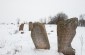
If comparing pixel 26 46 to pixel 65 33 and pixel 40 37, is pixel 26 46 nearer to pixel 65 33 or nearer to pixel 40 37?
pixel 40 37

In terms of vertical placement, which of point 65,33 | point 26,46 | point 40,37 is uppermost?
point 65,33

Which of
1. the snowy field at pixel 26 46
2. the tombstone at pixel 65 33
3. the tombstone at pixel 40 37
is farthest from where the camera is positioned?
the tombstone at pixel 40 37

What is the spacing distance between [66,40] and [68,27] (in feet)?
1.92

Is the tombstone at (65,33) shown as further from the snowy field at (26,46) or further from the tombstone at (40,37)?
the tombstone at (40,37)

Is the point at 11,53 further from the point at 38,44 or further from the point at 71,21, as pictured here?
the point at 71,21

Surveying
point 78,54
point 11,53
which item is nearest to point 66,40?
point 78,54

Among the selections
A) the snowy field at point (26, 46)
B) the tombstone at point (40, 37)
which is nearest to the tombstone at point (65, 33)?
the snowy field at point (26, 46)

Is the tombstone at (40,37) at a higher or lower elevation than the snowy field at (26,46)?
higher

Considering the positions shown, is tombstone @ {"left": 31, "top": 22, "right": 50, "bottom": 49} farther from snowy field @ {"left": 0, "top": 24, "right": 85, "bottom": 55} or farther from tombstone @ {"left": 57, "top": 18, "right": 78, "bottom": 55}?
tombstone @ {"left": 57, "top": 18, "right": 78, "bottom": 55}

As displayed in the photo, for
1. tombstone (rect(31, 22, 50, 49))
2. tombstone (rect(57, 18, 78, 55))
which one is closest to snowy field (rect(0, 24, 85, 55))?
tombstone (rect(31, 22, 50, 49))

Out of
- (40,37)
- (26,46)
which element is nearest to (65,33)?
(40,37)

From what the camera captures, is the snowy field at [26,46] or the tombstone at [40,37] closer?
the snowy field at [26,46]

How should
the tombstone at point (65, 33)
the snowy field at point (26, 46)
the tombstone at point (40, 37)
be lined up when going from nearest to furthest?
the snowy field at point (26, 46), the tombstone at point (65, 33), the tombstone at point (40, 37)

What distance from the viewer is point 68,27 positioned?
8.74 meters
